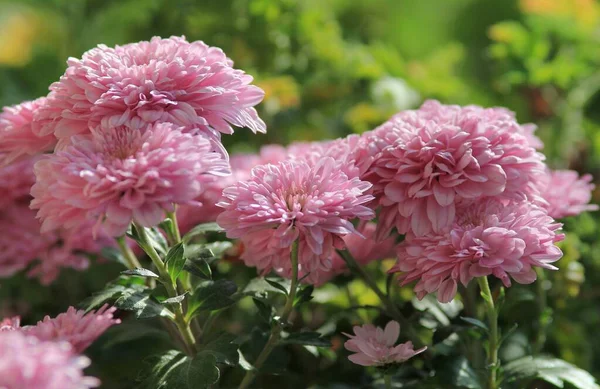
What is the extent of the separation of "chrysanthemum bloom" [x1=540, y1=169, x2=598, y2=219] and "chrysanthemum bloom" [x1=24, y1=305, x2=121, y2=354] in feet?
1.56

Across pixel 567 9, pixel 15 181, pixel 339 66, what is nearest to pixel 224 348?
pixel 15 181

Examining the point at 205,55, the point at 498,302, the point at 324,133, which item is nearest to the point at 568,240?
the point at 498,302

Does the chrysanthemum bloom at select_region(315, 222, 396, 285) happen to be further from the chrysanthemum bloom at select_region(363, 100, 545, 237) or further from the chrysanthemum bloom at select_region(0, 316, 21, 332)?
the chrysanthemum bloom at select_region(0, 316, 21, 332)

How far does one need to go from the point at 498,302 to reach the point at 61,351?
43cm

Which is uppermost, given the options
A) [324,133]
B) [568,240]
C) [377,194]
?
[377,194]

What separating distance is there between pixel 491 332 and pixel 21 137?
521 millimetres

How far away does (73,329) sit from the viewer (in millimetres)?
573

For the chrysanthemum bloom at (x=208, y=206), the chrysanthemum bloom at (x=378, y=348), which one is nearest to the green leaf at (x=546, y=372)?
the chrysanthemum bloom at (x=378, y=348)

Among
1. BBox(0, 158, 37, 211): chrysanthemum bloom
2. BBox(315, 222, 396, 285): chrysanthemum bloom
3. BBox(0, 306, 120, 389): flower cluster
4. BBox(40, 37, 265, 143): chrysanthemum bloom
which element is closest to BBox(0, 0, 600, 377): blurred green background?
BBox(0, 158, 37, 211): chrysanthemum bloom

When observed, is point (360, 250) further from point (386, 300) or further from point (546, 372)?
point (546, 372)

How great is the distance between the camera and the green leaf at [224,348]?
66cm

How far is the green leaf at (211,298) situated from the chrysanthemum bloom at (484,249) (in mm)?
179

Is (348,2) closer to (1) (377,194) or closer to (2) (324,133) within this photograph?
(2) (324,133)

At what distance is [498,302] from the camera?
2.28ft
